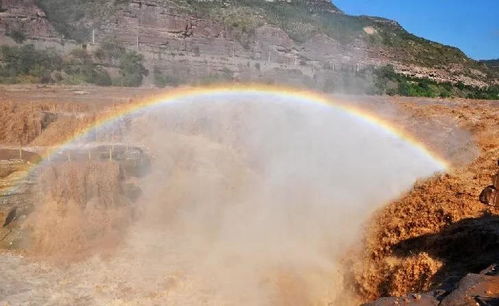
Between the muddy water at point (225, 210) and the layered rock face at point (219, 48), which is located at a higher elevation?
the layered rock face at point (219, 48)

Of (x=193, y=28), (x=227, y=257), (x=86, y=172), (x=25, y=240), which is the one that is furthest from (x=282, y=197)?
(x=193, y=28)

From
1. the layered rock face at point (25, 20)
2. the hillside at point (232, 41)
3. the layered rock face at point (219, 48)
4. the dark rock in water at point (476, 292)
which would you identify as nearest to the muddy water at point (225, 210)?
the dark rock in water at point (476, 292)

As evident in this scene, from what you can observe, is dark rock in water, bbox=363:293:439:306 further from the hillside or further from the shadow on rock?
the hillside

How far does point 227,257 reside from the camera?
9.99 meters

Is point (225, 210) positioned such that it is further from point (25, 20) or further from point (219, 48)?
point (219, 48)

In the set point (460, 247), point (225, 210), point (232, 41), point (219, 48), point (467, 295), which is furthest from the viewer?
point (232, 41)

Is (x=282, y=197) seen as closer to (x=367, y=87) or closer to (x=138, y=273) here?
(x=138, y=273)

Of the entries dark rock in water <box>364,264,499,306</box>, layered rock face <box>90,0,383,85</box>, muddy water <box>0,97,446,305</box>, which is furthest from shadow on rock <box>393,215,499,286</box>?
layered rock face <box>90,0,383,85</box>

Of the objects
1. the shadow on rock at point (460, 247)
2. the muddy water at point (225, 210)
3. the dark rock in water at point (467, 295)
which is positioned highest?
the dark rock in water at point (467, 295)

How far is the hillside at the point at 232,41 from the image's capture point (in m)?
37.4

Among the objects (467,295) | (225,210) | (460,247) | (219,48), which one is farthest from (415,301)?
(219,48)

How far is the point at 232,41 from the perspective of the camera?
48.5 metres

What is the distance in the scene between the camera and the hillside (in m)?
37.4

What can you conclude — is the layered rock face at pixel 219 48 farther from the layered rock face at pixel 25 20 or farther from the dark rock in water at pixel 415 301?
the dark rock in water at pixel 415 301
